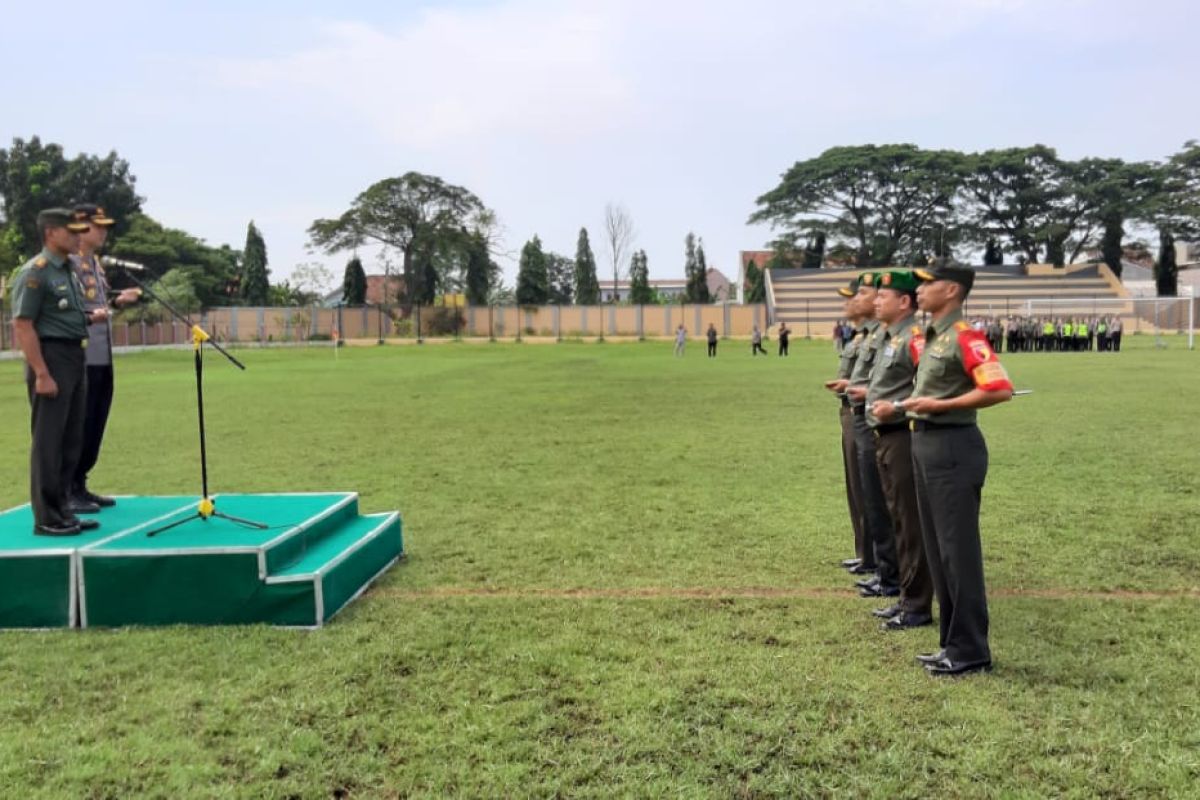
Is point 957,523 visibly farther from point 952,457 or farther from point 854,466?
point 854,466

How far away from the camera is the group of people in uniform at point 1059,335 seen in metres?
37.8

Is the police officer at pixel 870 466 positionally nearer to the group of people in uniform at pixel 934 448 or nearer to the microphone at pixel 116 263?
the group of people in uniform at pixel 934 448

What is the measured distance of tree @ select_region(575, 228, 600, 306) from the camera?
80250 millimetres

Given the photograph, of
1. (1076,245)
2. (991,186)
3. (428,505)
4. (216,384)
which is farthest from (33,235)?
(1076,245)

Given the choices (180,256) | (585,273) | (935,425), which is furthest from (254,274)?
(935,425)

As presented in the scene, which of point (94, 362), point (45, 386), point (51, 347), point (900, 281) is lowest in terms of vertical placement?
point (45, 386)

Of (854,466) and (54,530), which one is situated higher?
(854,466)

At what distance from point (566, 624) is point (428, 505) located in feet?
11.2

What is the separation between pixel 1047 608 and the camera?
477 centimetres

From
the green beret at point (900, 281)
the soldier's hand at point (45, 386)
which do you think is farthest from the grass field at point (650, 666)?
the green beret at point (900, 281)

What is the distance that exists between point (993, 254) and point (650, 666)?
7583 cm

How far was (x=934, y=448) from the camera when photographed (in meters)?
3.80

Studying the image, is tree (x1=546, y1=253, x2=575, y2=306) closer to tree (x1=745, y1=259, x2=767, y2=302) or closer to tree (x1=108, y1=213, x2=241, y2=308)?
tree (x1=745, y1=259, x2=767, y2=302)

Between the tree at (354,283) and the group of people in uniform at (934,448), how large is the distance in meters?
70.8
